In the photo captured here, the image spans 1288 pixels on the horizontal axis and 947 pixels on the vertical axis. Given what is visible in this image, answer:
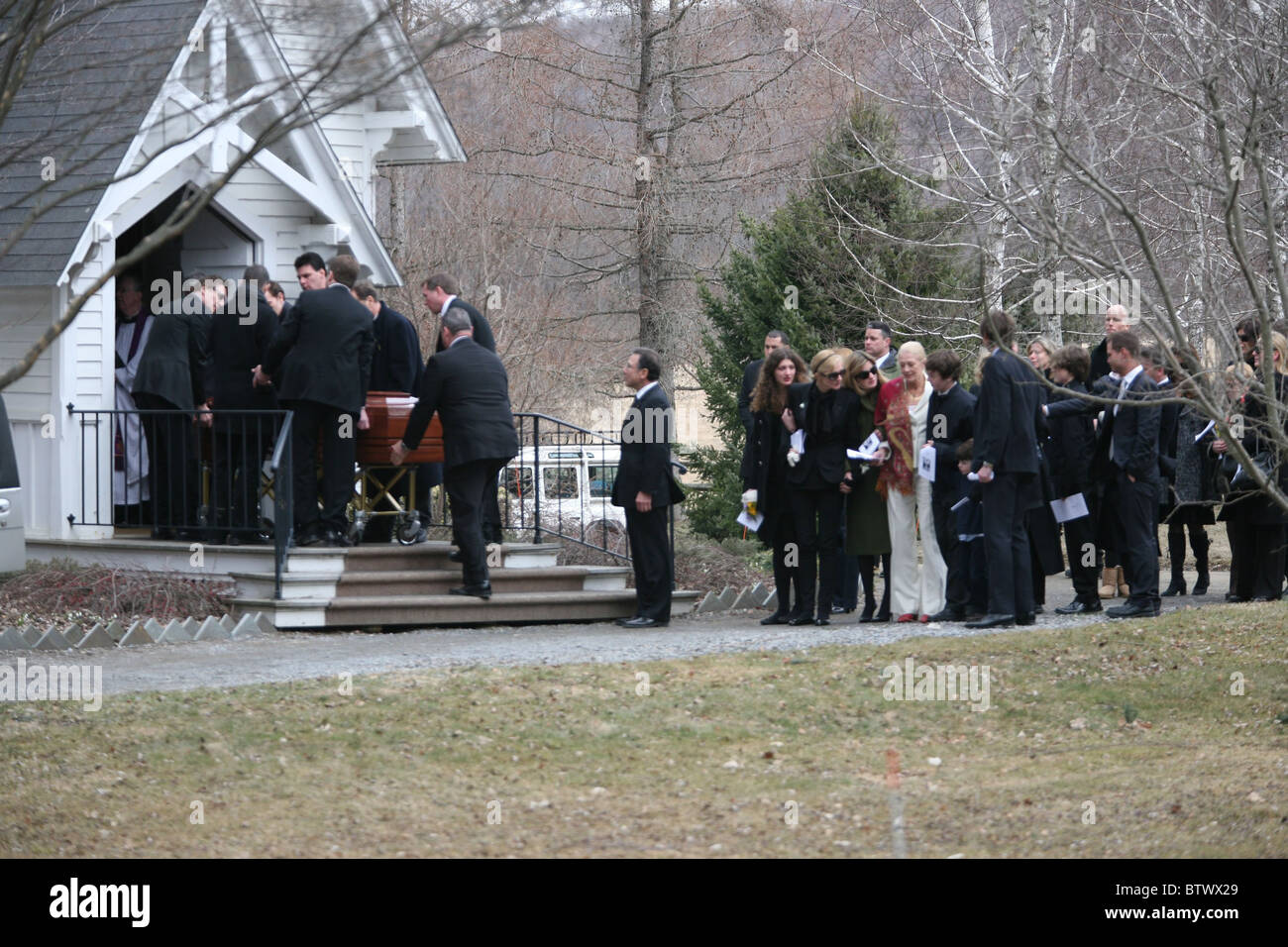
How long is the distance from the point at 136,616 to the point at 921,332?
9.44 metres

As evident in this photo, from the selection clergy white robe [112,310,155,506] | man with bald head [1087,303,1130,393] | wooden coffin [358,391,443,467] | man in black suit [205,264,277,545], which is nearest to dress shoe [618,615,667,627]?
wooden coffin [358,391,443,467]

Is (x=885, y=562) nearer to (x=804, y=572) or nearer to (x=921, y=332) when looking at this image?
(x=804, y=572)

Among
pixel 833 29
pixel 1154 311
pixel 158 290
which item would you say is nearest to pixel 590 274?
pixel 833 29

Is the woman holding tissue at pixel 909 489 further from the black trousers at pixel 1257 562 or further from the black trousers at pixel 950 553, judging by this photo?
the black trousers at pixel 1257 562

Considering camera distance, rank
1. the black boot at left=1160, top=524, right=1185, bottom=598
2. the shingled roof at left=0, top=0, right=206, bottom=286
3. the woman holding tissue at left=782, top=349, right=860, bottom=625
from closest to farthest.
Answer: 1. the shingled roof at left=0, top=0, right=206, bottom=286
2. the woman holding tissue at left=782, top=349, right=860, bottom=625
3. the black boot at left=1160, top=524, right=1185, bottom=598

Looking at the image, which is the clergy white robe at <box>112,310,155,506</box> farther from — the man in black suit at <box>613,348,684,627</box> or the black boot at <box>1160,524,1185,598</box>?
the black boot at <box>1160,524,1185,598</box>

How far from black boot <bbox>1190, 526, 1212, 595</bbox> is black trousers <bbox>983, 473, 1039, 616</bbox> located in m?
3.07

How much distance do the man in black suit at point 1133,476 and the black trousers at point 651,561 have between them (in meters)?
3.45

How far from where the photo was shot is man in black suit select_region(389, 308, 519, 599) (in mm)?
12711

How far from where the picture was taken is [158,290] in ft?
49.0

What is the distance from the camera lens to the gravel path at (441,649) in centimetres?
1044

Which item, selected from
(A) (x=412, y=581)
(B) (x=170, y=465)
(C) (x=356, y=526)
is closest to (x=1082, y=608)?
(A) (x=412, y=581)

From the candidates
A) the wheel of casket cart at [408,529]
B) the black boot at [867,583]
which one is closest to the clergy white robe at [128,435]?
the wheel of casket cart at [408,529]
